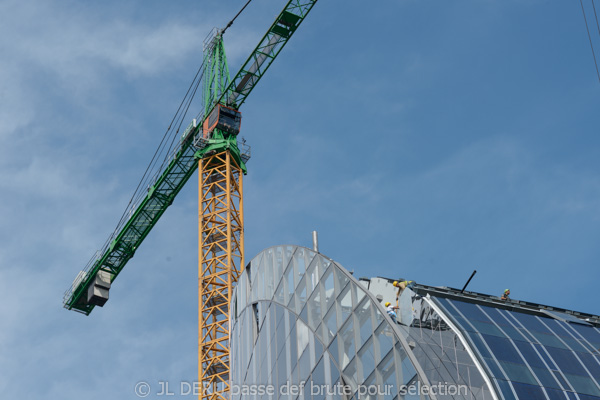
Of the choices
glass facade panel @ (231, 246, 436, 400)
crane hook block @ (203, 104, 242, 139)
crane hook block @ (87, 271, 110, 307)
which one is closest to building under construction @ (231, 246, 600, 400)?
glass facade panel @ (231, 246, 436, 400)

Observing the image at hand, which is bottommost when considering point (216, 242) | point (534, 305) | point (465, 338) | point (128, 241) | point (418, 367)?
point (418, 367)

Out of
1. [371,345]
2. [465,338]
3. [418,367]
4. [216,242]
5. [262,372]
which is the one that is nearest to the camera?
[418,367]

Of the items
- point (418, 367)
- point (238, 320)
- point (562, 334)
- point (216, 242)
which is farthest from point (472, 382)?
point (216, 242)

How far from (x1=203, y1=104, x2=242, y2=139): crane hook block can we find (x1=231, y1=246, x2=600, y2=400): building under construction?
4435cm

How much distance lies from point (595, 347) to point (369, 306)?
11.8 m

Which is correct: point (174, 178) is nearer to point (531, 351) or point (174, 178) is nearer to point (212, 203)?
point (212, 203)

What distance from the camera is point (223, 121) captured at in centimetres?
9175

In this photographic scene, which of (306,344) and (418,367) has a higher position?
(306,344)

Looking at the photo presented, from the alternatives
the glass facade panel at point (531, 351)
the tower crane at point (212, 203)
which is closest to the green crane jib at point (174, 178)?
the tower crane at point (212, 203)

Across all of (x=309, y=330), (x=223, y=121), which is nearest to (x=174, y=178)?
(x=223, y=121)

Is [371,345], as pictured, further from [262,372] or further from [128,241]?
[128,241]

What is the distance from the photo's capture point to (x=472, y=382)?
35.8 m

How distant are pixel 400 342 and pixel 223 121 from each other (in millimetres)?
60966

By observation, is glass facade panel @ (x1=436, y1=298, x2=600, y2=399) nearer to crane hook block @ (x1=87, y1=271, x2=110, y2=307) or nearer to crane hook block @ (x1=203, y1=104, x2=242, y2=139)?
crane hook block @ (x1=203, y1=104, x2=242, y2=139)
